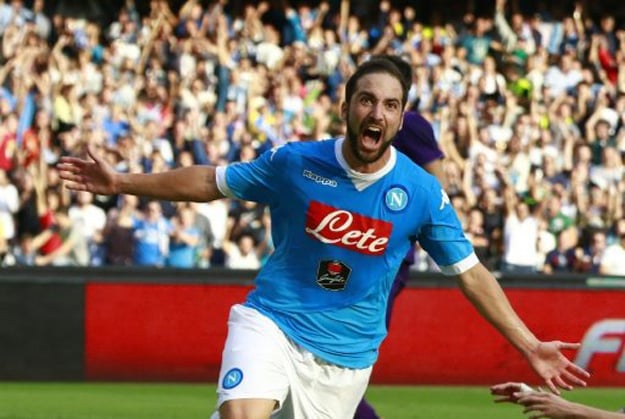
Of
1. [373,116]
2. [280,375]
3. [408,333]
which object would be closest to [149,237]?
[408,333]

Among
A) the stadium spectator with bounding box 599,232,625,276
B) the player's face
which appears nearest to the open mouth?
the player's face

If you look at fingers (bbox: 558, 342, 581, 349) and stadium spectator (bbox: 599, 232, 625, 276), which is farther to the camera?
stadium spectator (bbox: 599, 232, 625, 276)

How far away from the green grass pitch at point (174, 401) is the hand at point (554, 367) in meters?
6.46

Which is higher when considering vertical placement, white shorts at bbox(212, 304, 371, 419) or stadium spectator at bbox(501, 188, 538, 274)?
white shorts at bbox(212, 304, 371, 419)

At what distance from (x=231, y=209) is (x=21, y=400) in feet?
14.9

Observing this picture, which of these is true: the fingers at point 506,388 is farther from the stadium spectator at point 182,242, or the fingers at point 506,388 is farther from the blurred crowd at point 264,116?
the stadium spectator at point 182,242

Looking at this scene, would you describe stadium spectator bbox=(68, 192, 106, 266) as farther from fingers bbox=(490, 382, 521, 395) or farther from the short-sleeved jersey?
fingers bbox=(490, 382, 521, 395)

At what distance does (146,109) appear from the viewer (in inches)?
774

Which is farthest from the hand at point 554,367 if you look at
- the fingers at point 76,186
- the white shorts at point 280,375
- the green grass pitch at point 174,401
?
the green grass pitch at point 174,401

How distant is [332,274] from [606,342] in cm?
1014

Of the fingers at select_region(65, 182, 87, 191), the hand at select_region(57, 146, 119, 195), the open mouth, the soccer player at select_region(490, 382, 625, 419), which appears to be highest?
the open mouth

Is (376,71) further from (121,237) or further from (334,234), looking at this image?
(121,237)

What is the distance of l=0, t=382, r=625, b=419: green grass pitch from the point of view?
13.2m

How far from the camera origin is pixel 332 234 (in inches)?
275
